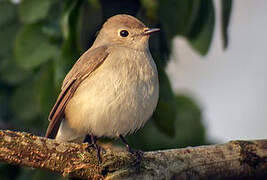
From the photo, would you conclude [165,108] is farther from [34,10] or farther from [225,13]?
[34,10]

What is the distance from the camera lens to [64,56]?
4238mm

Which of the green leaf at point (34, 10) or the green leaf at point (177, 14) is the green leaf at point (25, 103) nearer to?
the green leaf at point (34, 10)

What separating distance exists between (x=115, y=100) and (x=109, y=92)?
0.27ft

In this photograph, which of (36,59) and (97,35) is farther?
(97,35)

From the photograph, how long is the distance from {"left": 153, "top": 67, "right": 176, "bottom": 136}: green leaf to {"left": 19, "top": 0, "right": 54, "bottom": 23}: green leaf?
115cm

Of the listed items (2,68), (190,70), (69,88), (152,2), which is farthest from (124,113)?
(190,70)

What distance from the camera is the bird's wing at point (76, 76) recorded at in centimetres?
468

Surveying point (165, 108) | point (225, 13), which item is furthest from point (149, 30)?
point (225, 13)

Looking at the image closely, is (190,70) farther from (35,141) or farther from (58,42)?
(35,141)

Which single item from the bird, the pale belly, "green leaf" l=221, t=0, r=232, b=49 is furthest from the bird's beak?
"green leaf" l=221, t=0, r=232, b=49

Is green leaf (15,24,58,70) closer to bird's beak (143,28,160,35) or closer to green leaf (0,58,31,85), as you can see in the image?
green leaf (0,58,31,85)

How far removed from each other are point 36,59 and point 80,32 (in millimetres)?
571

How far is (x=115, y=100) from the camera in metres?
4.44

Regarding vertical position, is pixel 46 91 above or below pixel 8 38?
below
